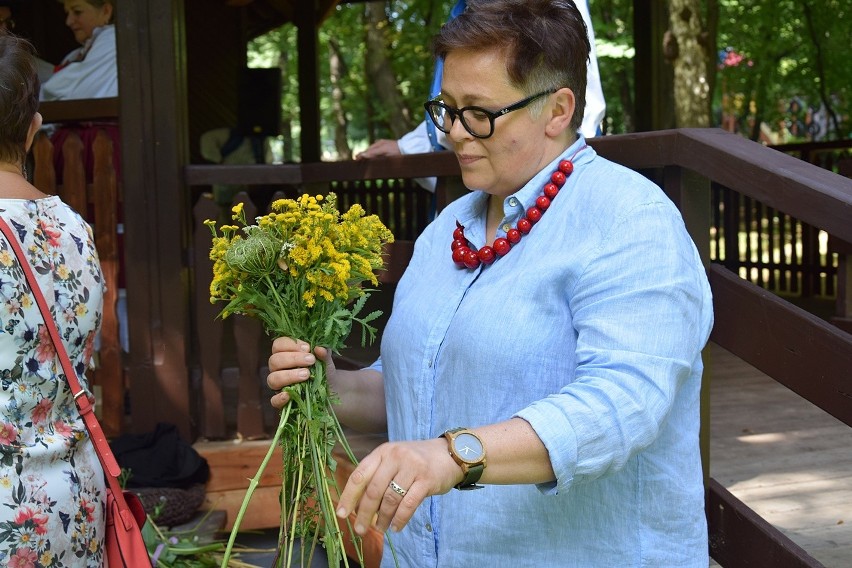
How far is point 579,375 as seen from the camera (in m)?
1.67

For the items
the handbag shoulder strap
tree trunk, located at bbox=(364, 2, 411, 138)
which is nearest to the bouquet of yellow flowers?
the handbag shoulder strap

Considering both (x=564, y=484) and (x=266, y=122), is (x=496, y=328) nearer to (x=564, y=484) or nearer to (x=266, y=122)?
(x=564, y=484)

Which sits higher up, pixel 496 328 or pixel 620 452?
pixel 496 328

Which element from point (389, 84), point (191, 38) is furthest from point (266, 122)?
point (389, 84)

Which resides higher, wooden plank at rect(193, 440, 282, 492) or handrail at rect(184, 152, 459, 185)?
handrail at rect(184, 152, 459, 185)

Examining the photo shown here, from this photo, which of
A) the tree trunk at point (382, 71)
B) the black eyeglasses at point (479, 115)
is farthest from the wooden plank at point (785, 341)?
the tree trunk at point (382, 71)

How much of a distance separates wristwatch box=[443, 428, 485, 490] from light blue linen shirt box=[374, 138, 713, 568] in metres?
0.09

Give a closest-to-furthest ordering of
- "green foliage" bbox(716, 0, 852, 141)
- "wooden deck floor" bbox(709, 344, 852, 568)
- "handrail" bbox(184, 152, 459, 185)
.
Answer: "wooden deck floor" bbox(709, 344, 852, 568)
"handrail" bbox(184, 152, 459, 185)
"green foliage" bbox(716, 0, 852, 141)

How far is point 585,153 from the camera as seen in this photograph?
2.01 m

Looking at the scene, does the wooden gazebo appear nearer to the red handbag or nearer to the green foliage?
the red handbag

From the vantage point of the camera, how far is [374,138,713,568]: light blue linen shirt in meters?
1.62

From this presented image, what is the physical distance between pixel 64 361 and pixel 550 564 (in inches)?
50.1

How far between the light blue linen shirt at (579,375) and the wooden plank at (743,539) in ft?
2.04

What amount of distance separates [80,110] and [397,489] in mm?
3823
